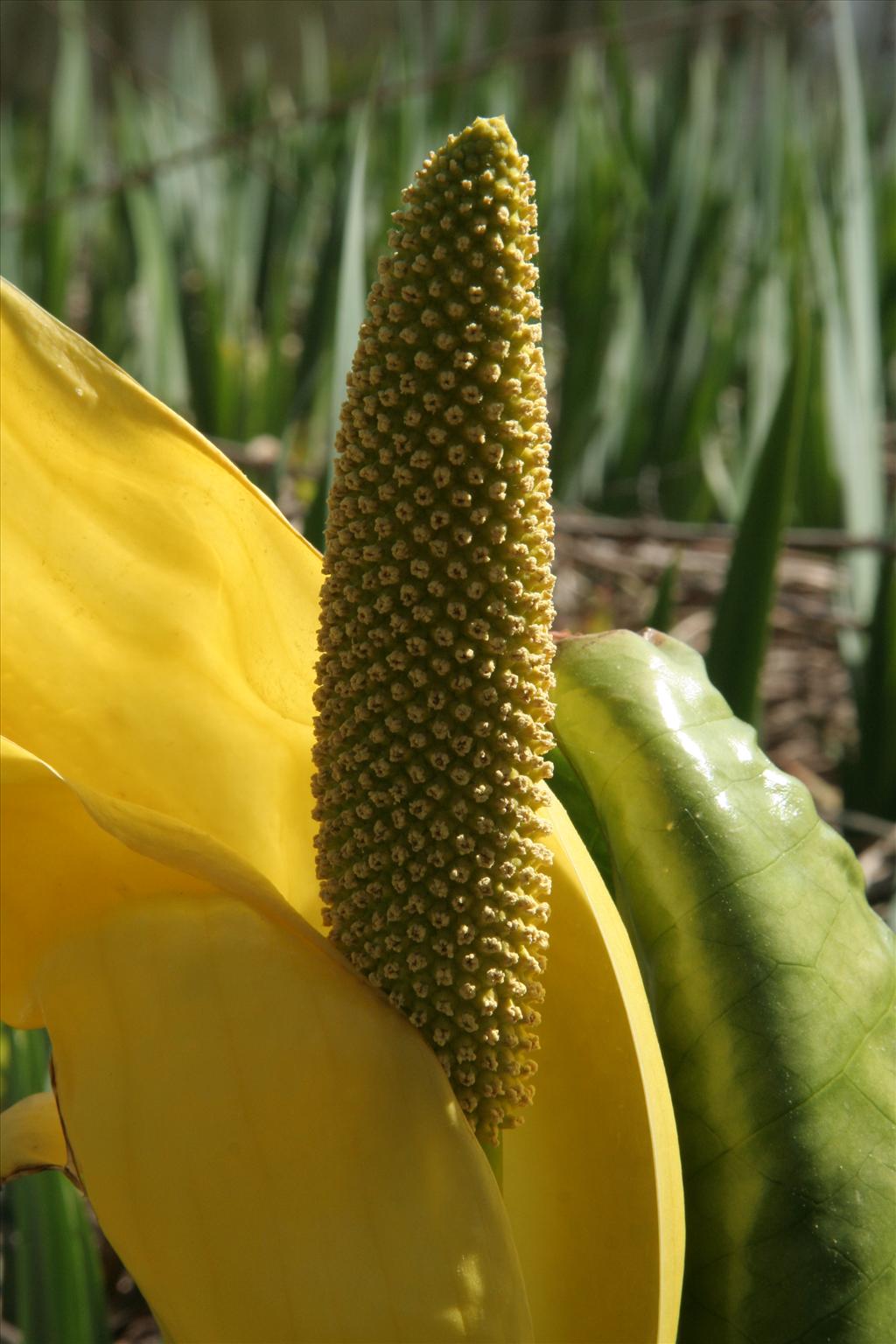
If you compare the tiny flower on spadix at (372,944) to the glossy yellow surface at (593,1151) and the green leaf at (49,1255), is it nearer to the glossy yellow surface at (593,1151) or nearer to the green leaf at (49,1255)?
the glossy yellow surface at (593,1151)

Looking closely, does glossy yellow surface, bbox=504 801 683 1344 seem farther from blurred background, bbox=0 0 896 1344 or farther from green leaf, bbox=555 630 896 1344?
blurred background, bbox=0 0 896 1344

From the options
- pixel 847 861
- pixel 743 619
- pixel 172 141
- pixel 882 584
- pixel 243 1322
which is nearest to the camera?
pixel 243 1322

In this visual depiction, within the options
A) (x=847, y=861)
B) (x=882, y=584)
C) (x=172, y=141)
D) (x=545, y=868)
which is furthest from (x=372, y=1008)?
(x=172, y=141)

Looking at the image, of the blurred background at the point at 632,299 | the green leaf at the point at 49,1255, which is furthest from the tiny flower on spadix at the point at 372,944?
the blurred background at the point at 632,299

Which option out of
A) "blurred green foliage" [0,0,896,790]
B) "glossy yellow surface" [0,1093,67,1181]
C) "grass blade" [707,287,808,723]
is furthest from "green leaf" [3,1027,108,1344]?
"blurred green foliage" [0,0,896,790]

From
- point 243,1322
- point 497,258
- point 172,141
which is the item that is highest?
point 172,141

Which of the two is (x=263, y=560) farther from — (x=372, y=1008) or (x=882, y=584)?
(x=882, y=584)

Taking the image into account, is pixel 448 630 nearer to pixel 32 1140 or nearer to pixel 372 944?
pixel 372 944
